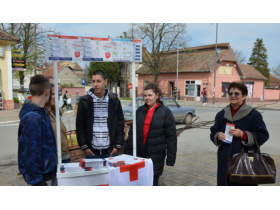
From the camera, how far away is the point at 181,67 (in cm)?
3853

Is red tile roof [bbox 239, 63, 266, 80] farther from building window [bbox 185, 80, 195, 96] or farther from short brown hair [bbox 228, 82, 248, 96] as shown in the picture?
short brown hair [bbox 228, 82, 248, 96]

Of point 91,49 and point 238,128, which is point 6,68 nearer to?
point 91,49

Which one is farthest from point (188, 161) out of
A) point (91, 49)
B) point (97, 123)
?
point (91, 49)

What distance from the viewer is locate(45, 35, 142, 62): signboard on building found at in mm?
2846

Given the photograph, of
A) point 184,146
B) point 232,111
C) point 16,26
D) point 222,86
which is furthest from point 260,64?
point 232,111

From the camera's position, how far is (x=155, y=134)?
3492 mm

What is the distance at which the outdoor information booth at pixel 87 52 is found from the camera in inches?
106

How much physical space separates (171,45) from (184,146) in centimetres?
3203

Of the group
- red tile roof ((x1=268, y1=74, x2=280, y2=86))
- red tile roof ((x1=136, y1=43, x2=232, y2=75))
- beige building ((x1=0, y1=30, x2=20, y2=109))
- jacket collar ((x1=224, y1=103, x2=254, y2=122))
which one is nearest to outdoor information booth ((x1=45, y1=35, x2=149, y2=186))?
jacket collar ((x1=224, y1=103, x2=254, y2=122))

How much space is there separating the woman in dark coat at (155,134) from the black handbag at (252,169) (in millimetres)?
865

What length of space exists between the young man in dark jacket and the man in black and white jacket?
0.82 meters

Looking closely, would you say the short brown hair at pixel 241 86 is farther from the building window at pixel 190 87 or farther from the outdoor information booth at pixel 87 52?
the building window at pixel 190 87

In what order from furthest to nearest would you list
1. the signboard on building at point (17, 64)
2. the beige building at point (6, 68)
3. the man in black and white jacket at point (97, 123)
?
the signboard on building at point (17, 64) → the beige building at point (6, 68) → the man in black and white jacket at point (97, 123)

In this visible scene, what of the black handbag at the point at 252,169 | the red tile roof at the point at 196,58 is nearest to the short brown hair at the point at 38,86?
the black handbag at the point at 252,169
